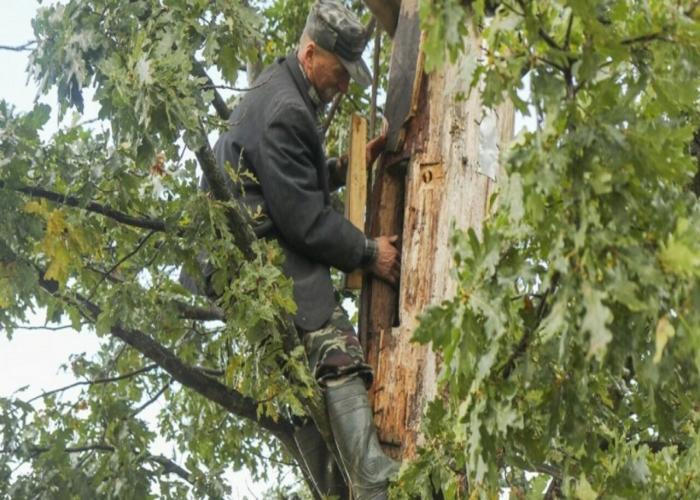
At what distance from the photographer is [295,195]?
19.9ft

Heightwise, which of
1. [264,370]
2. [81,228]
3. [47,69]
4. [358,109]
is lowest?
[264,370]

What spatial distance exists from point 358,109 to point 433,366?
457 cm

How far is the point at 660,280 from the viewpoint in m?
4.15

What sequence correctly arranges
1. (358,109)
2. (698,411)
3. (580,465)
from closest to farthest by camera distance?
1. (580,465)
2. (698,411)
3. (358,109)

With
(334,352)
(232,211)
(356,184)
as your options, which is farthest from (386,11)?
(334,352)

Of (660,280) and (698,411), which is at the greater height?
(698,411)

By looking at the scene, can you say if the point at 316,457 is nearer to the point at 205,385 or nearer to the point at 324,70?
the point at 205,385

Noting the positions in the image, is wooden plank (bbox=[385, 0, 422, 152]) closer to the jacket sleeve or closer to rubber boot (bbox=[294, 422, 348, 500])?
the jacket sleeve

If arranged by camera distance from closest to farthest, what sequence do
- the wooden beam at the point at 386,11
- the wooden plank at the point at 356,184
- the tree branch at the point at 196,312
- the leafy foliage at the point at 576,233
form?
the leafy foliage at the point at 576,233 < the wooden plank at the point at 356,184 < the wooden beam at the point at 386,11 < the tree branch at the point at 196,312

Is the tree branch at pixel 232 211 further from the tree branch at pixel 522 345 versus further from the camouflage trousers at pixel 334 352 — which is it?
the tree branch at pixel 522 345

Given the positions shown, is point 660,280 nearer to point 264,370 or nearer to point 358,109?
point 264,370

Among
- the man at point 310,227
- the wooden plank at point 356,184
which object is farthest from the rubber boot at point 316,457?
the wooden plank at point 356,184

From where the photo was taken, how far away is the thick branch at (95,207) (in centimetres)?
600

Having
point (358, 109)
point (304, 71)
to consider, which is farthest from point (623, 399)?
point (358, 109)
